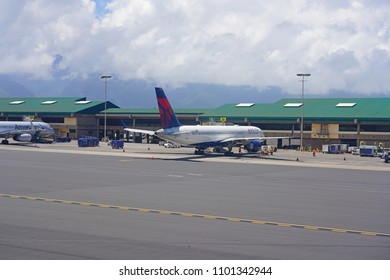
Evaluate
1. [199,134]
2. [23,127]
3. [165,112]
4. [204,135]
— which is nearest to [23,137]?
[23,127]

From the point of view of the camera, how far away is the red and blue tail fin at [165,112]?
82938 mm

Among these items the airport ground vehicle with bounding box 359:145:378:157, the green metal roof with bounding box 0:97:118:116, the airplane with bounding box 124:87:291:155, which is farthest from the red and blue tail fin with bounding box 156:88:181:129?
the green metal roof with bounding box 0:97:118:116

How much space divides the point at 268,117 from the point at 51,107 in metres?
64.2

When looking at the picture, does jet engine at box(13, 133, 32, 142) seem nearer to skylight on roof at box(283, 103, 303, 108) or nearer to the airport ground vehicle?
skylight on roof at box(283, 103, 303, 108)

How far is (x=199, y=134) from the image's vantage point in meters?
88.0

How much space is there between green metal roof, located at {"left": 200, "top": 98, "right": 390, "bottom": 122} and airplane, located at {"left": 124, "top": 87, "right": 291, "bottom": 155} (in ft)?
87.7

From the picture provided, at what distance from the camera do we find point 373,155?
99.5 meters

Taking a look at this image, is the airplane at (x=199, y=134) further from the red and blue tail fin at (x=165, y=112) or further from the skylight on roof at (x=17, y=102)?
the skylight on roof at (x=17, y=102)

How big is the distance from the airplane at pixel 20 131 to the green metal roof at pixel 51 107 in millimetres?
24495

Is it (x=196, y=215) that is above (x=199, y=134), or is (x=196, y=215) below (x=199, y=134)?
below

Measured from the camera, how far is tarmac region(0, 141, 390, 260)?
22.9 meters

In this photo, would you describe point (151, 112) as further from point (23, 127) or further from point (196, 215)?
point (196, 215)

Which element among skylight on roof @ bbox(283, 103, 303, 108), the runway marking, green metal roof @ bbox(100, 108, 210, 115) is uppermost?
skylight on roof @ bbox(283, 103, 303, 108)

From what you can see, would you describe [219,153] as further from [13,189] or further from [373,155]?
[13,189]
